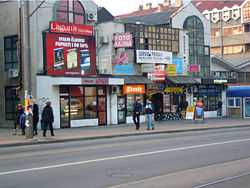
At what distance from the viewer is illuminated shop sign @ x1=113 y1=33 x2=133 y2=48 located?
2988cm

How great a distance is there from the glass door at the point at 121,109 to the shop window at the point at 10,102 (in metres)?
7.56

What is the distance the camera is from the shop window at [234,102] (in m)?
39.7

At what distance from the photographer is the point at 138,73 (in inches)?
1287

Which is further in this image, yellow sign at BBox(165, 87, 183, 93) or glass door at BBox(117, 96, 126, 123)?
yellow sign at BBox(165, 87, 183, 93)

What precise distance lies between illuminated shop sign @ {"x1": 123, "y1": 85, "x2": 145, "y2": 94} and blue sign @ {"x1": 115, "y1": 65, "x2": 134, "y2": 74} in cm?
Answer: 116

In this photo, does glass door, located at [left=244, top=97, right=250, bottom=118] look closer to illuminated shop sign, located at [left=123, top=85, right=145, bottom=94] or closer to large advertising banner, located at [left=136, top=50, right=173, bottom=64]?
large advertising banner, located at [left=136, top=50, right=173, bottom=64]

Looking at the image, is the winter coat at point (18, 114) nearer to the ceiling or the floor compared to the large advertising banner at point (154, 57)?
nearer to the floor

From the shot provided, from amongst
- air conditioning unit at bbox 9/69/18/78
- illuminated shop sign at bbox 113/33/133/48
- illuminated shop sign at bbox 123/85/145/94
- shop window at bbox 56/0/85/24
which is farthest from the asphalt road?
illuminated shop sign at bbox 123/85/145/94

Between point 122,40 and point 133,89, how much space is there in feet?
12.9

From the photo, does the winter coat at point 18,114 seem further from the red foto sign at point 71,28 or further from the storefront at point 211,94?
the storefront at point 211,94

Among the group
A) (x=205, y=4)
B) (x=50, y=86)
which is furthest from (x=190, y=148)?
(x=205, y=4)

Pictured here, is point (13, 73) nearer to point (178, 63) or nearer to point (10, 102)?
point (10, 102)

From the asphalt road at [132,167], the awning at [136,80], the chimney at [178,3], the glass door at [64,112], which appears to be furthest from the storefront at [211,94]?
the chimney at [178,3]

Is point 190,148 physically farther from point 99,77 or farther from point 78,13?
point 78,13
